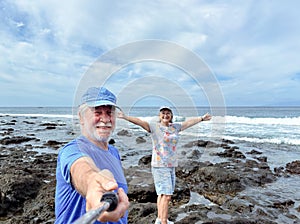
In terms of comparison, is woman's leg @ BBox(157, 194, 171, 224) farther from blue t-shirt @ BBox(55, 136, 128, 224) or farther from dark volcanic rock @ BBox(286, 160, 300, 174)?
dark volcanic rock @ BBox(286, 160, 300, 174)

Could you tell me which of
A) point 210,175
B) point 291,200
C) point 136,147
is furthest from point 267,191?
point 136,147

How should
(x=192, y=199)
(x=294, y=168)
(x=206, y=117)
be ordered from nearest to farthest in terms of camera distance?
(x=206, y=117), (x=192, y=199), (x=294, y=168)

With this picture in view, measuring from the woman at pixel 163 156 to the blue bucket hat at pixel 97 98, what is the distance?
7.23ft

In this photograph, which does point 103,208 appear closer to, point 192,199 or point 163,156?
point 163,156

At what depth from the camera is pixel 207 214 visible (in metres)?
4.75

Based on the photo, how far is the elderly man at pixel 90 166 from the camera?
112cm

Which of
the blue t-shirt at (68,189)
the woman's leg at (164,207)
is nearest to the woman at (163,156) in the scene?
the woman's leg at (164,207)

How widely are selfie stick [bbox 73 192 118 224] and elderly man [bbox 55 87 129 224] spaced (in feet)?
0.12

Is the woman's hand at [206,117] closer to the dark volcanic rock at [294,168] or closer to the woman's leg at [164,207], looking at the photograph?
the woman's leg at [164,207]

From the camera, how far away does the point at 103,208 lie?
0.94 meters

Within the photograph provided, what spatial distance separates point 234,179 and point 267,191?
0.95m

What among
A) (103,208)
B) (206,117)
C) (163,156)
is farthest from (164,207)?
(103,208)

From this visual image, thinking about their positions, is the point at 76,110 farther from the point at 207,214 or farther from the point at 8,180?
the point at 8,180

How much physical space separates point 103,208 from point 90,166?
1.82 feet
